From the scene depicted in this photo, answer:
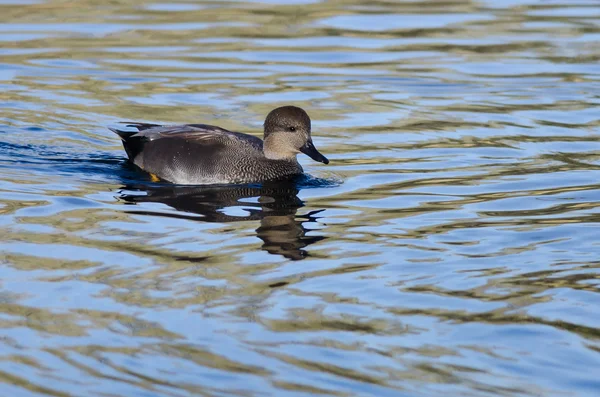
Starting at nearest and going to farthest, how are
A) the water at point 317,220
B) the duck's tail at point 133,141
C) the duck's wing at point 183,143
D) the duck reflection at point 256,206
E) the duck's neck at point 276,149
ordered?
the water at point 317,220
the duck reflection at point 256,206
the duck's wing at point 183,143
the duck's neck at point 276,149
the duck's tail at point 133,141

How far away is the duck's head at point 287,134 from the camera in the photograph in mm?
10391

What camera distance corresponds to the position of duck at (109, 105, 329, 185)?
1034cm

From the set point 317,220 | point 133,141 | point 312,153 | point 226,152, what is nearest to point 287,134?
point 312,153

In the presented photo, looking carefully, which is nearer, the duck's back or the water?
the water

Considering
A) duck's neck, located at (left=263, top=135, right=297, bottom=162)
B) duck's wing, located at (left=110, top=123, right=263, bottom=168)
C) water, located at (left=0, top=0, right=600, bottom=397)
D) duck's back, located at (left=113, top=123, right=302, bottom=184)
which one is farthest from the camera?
duck's neck, located at (left=263, top=135, right=297, bottom=162)

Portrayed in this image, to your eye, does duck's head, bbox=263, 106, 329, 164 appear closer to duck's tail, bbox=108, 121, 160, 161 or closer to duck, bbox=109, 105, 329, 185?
duck, bbox=109, 105, 329, 185

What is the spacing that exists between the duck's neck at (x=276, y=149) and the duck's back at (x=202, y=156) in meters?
0.05

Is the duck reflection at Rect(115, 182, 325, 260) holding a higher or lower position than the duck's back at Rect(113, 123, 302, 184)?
lower

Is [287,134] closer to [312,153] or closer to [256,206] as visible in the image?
[312,153]

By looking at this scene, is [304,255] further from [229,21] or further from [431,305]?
[229,21]

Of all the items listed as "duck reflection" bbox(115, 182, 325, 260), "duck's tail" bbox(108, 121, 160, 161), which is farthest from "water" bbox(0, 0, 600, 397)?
"duck's tail" bbox(108, 121, 160, 161)

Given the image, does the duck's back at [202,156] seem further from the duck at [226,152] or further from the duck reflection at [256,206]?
the duck reflection at [256,206]

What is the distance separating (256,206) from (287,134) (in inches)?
52.5

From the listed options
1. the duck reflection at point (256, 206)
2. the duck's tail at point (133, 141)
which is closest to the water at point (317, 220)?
the duck reflection at point (256, 206)
